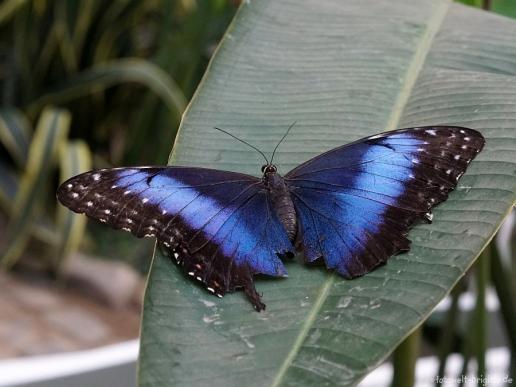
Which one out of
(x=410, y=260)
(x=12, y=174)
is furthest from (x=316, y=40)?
(x=12, y=174)

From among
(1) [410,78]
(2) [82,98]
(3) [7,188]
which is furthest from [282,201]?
(2) [82,98]

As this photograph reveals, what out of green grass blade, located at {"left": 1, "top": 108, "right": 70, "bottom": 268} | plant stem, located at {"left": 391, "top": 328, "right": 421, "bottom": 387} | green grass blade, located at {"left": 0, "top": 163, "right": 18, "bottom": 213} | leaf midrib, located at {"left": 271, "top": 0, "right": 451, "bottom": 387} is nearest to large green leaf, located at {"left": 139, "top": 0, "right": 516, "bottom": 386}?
leaf midrib, located at {"left": 271, "top": 0, "right": 451, "bottom": 387}

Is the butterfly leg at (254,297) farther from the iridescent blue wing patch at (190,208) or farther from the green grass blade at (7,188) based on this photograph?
the green grass blade at (7,188)

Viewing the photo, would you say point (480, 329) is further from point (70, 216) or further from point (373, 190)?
point (70, 216)

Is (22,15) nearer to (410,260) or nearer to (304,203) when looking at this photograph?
(304,203)

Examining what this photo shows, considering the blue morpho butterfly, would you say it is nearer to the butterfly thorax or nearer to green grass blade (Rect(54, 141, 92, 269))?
the butterfly thorax

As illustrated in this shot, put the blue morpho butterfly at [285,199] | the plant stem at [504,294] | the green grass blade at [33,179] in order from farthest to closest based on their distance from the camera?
1. the green grass blade at [33,179]
2. the plant stem at [504,294]
3. the blue morpho butterfly at [285,199]

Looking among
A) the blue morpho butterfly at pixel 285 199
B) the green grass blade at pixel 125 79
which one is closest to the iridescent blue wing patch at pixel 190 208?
the blue morpho butterfly at pixel 285 199
